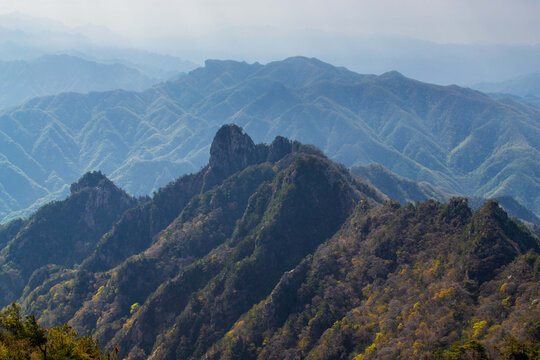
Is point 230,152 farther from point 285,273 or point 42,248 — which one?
point 42,248

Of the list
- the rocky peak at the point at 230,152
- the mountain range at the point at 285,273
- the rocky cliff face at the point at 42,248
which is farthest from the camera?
the rocky cliff face at the point at 42,248

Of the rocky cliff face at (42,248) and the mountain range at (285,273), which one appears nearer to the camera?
the mountain range at (285,273)

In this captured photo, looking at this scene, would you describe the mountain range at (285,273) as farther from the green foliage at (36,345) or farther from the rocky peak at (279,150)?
the green foliage at (36,345)

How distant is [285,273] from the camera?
105875mm

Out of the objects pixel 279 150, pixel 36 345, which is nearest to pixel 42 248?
pixel 279 150

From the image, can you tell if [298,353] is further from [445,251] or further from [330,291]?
[445,251]

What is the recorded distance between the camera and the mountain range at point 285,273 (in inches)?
2840

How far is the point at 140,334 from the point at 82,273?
48369 mm

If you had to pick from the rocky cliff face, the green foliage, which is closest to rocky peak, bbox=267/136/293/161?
the rocky cliff face

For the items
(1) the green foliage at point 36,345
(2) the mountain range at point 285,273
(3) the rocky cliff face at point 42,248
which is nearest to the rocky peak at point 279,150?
(2) the mountain range at point 285,273

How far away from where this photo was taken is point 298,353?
8794cm

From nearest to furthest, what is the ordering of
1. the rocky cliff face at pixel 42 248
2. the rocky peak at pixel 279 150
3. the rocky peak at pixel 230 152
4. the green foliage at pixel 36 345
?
1. the green foliage at pixel 36 345
2. the rocky peak at pixel 279 150
3. the rocky peak at pixel 230 152
4. the rocky cliff face at pixel 42 248

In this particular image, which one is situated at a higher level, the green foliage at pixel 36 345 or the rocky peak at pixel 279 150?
the green foliage at pixel 36 345

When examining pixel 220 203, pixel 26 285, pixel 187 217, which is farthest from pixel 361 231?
→ pixel 26 285
